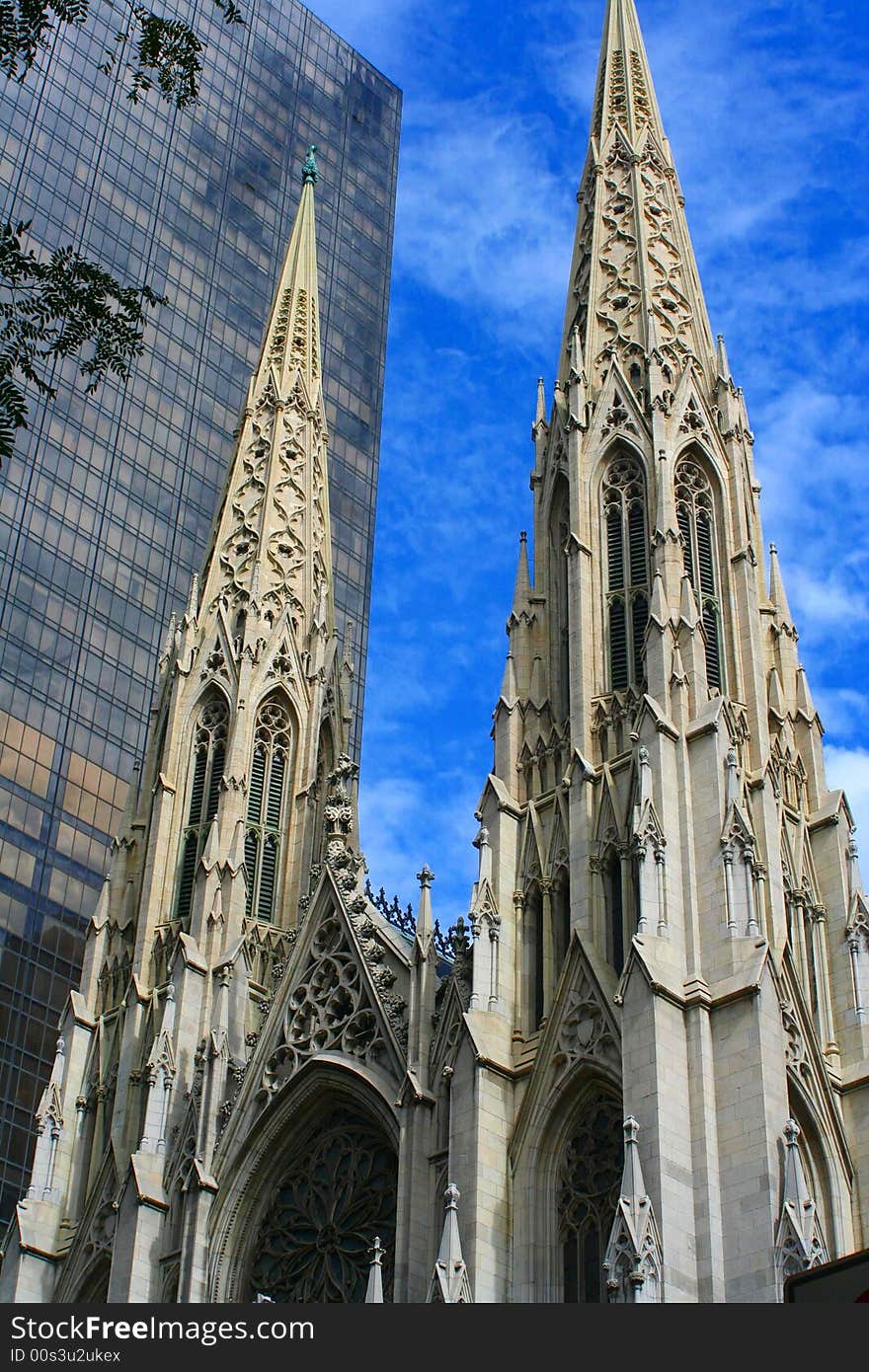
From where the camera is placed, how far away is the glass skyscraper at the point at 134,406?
169 feet

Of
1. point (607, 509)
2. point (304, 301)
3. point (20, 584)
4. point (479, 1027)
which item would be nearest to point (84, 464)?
A: point (20, 584)

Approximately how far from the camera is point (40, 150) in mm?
61625

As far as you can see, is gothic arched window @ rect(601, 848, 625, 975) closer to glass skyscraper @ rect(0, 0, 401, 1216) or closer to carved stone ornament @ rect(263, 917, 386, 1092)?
carved stone ornament @ rect(263, 917, 386, 1092)

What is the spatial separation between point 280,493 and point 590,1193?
22.4 m

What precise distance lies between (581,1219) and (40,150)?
140 ft

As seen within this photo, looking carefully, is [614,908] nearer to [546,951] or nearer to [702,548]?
[546,951]

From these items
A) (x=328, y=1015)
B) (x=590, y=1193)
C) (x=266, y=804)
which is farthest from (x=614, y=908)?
(x=266, y=804)

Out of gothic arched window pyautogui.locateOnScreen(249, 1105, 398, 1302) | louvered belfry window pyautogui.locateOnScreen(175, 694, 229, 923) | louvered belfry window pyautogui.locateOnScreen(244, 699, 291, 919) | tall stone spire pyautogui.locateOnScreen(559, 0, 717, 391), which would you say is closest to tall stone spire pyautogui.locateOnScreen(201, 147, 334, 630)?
louvered belfry window pyautogui.locateOnScreen(244, 699, 291, 919)

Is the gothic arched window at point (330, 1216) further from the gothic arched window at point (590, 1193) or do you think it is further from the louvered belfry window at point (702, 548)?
the louvered belfry window at point (702, 548)

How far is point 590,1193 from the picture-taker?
98.5ft

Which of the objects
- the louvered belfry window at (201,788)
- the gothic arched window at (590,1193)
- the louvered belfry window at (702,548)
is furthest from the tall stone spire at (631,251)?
the gothic arched window at (590,1193)

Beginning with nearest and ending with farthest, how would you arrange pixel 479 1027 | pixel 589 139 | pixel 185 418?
pixel 479 1027, pixel 589 139, pixel 185 418

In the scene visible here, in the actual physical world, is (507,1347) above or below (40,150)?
below

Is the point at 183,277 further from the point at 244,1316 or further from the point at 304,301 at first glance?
the point at 244,1316
